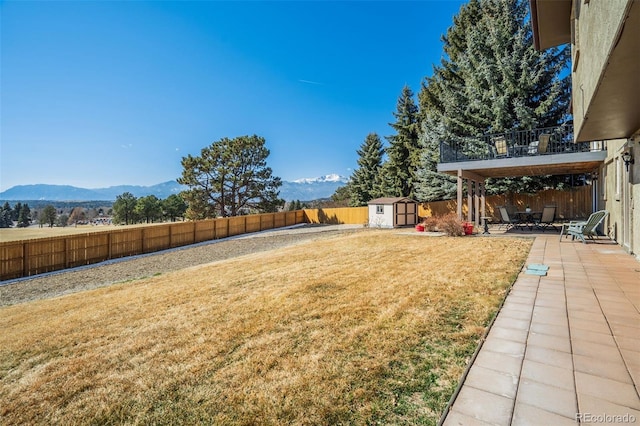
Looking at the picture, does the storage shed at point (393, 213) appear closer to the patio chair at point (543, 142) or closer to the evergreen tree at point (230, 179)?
the patio chair at point (543, 142)

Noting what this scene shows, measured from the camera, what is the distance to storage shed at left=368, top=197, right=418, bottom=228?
20.6m

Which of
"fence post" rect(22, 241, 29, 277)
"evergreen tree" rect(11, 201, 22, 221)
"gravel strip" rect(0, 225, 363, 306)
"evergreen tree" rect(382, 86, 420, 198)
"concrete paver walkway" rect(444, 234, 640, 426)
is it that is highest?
"evergreen tree" rect(382, 86, 420, 198)

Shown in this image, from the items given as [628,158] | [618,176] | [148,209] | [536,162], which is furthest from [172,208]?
[628,158]

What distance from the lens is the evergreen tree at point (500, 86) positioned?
51.8ft

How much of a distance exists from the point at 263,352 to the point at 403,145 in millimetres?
25481

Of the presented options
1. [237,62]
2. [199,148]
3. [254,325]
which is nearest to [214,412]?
[254,325]

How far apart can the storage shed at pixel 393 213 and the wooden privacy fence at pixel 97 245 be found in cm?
1170

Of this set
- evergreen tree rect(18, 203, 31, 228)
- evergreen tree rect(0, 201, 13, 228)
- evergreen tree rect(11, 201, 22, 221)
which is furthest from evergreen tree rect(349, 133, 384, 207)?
evergreen tree rect(11, 201, 22, 221)

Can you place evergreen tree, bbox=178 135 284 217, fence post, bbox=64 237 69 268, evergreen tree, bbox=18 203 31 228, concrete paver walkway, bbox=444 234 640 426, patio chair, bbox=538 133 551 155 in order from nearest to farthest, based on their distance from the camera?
concrete paver walkway, bbox=444 234 640 426 → patio chair, bbox=538 133 551 155 → fence post, bbox=64 237 69 268 → evergreen tree, bbox=178 135 284 217 → evergreen tree, bbox=18 203 31 228

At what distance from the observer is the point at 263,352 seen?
2.97m

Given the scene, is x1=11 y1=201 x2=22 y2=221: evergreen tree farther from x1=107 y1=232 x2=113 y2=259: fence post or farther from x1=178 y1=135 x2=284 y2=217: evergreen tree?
x1=107 y1=232 x2=113 y2=259: fence post

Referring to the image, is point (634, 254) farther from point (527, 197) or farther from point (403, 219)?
point (403, 219)

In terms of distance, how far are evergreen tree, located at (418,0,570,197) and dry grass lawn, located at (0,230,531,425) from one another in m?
12.8

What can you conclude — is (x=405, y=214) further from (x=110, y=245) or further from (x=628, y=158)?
(x=110, y=245)
